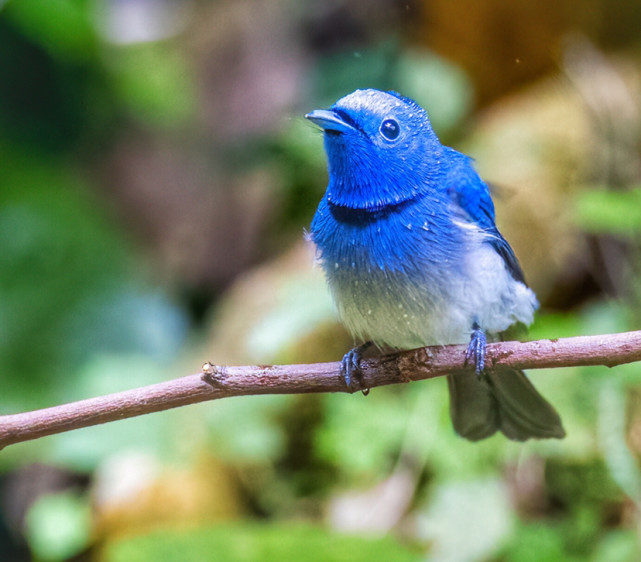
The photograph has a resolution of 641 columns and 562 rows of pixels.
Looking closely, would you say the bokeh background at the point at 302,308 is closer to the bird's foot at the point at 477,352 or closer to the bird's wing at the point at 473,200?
the bird's wing at the point at 473,200

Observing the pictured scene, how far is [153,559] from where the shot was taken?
2.98 m

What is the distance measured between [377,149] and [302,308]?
1.77 metres

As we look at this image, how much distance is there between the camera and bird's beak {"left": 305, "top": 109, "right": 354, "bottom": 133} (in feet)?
4.11

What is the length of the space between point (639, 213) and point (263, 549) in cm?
202

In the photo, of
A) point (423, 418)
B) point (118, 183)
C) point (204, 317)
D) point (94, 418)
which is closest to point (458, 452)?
point (423, 418)

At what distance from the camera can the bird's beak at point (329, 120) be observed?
1253 mm

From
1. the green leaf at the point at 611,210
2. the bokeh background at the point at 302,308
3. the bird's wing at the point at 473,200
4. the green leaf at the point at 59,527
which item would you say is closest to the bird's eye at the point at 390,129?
the bokeh background at the point at 302,308

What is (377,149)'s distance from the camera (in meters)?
1.39

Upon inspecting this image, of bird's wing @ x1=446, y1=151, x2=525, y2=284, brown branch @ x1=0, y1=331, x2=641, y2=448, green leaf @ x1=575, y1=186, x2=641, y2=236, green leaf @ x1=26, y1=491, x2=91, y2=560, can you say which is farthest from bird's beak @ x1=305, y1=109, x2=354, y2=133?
green leaf @ x1=26, y1=491, x2=91, y2=560

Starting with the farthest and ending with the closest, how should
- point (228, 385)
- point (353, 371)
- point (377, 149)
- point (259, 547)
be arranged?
point (259, 547) < point (353, 371) < point (228, 385) < point (377, 149)

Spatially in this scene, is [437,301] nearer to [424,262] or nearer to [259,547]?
[424,262]

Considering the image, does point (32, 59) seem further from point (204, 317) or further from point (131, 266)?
point (204, 317)

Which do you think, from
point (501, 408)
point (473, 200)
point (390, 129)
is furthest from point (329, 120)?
point (501, 408)

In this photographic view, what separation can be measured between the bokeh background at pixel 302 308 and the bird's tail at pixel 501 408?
1.44ft
